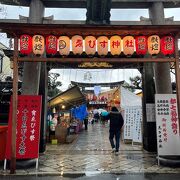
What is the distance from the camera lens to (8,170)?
9.60 metres

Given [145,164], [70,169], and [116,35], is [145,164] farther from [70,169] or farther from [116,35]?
[116,35]

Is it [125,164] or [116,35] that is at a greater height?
[116,35]

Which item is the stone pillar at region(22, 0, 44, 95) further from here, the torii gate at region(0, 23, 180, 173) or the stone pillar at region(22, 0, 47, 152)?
the torii gate at region(0, 23, 180, 173)

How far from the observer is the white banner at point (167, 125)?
34.0 ft

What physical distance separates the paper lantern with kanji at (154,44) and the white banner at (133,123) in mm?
6659

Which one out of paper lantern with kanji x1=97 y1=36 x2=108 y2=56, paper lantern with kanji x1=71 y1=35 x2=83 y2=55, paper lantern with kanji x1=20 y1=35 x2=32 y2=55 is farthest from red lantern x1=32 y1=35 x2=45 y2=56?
paper lantern with kanji x1=97 y1=36 x2=108 y2=56

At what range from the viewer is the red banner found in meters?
9.93

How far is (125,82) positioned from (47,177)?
42288mm

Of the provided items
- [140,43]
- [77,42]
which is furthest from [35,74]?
[140,43]

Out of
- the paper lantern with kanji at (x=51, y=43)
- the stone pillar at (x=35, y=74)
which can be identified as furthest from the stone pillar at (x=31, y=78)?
the paper lantern with kanji at (x=51, y=43)

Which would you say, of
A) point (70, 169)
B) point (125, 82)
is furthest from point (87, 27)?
point (125, 82)

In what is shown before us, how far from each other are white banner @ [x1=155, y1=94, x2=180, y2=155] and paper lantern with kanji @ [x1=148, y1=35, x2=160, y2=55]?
6.27 feet

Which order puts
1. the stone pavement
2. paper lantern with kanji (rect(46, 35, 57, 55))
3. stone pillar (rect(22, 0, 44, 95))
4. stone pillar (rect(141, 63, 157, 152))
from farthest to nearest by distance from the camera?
stone pillar (rect(141, 63, 157, 152))
stone pillar (rect(22, 0, 44, 95))
paper lantern with kanji (rect(46, 35, 57, 55))
the stone pavement

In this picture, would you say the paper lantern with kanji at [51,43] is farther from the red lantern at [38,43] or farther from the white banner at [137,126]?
the white banner at [137,126]
